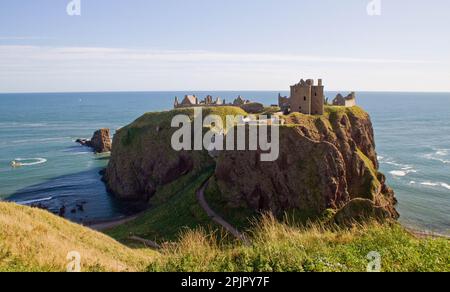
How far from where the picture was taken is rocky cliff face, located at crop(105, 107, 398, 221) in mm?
51781

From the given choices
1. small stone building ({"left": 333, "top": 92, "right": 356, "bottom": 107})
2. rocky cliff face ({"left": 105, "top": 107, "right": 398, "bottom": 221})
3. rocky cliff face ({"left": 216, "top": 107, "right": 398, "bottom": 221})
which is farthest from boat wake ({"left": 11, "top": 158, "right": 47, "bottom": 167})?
small stone building ({"left": 333, "top": 92, "right": 356, "bottom": 107})

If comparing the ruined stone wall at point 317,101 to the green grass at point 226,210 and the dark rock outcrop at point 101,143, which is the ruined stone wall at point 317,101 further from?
the dark rock outcrop at point 101,143

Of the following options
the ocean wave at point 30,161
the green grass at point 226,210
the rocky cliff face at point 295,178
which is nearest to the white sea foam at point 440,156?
the rocky cliff face at point 295,178

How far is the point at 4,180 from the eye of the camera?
92.7 meters

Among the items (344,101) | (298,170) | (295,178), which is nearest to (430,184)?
(344,101)

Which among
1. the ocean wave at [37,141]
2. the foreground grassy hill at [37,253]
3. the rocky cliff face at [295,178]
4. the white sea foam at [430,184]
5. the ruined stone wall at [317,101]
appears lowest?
the white sea foam at [430,184]

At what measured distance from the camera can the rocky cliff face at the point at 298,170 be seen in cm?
5178

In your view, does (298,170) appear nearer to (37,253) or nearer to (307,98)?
(307,98)

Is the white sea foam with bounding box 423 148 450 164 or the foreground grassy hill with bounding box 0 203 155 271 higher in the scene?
the foreground grassy hill with bounding box 0 203 155 271

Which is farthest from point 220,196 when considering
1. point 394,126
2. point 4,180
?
point 394,126

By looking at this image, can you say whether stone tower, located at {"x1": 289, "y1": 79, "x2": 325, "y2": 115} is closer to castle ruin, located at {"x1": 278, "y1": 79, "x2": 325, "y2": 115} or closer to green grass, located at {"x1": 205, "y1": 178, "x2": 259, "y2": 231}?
castle ruin, located at {"x1": 278, "y1": 79, "x2": 325, "y2": 115}
